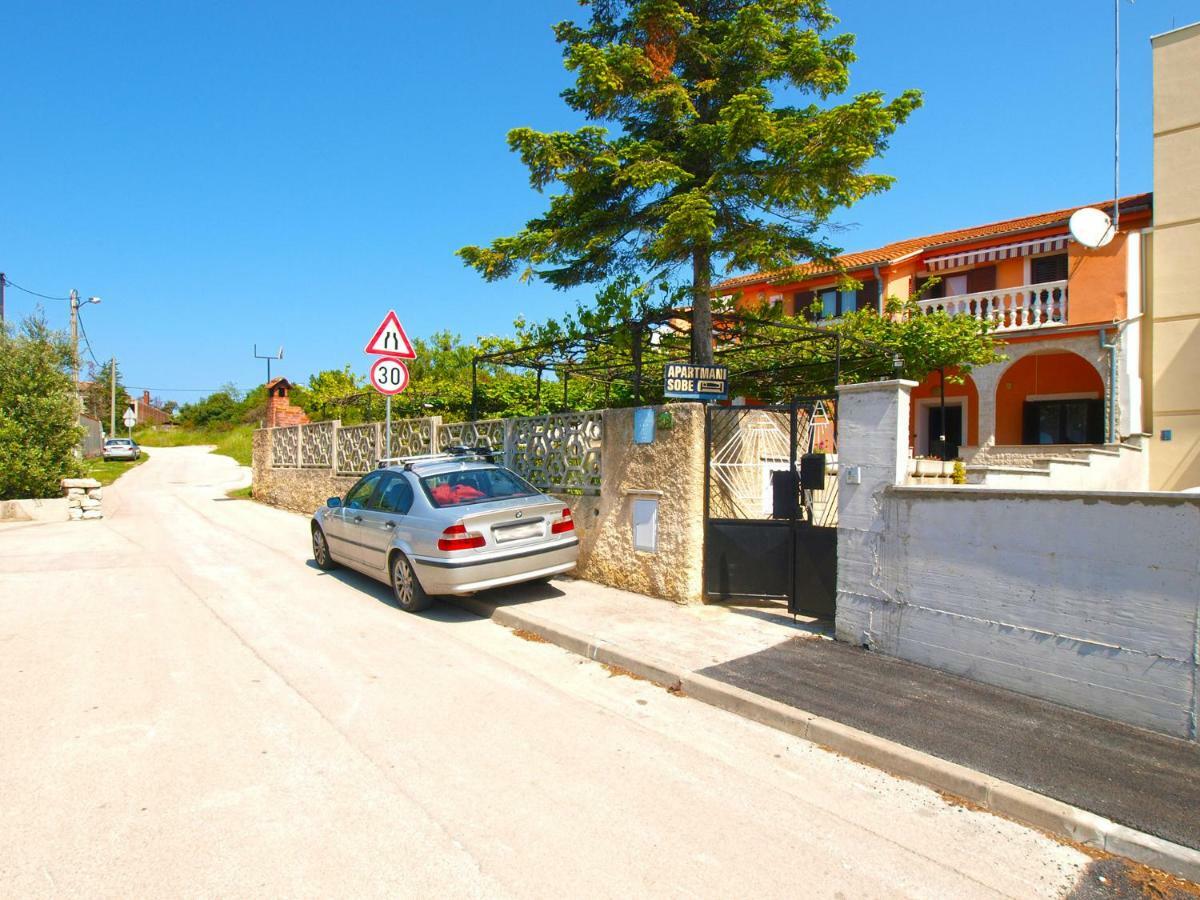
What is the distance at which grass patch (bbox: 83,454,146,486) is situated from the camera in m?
27.0

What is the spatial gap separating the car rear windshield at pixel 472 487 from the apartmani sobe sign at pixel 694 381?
80.2 inches

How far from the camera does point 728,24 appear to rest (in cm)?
823

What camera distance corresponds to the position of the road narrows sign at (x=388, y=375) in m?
10.0

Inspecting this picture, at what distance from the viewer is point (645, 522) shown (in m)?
7.73

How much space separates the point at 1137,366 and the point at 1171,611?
46.7 ft

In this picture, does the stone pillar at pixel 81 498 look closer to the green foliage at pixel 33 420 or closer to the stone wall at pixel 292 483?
the green foliage at pixel 33 420

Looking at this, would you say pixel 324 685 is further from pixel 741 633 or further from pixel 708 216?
pixel 708 216

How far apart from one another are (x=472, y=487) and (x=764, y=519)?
3.22m

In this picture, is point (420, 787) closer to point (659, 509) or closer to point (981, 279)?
point (659, 509)

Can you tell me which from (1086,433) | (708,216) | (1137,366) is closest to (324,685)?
(708,216)

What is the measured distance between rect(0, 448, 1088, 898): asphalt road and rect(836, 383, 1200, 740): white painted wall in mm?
1656

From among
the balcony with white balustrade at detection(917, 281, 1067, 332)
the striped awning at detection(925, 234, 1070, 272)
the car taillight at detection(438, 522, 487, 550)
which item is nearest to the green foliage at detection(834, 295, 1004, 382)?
the balcony with white balustrade at detection(917, 281, 1067, 332)

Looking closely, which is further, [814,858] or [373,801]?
[373,801]

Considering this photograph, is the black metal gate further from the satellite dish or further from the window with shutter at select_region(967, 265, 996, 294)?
the window with shutter at select_region(967, 265, 996, 294)
